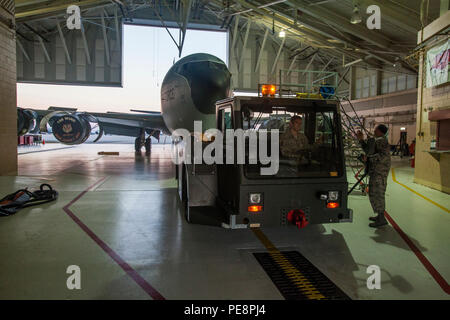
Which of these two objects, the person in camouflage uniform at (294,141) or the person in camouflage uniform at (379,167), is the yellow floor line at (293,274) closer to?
the person in camouflage uniform at (294,141)

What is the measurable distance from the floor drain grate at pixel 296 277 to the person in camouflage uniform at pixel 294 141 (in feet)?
5.06

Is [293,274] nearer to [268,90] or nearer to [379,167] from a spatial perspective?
[268,90]

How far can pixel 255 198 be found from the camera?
4477 millimetres

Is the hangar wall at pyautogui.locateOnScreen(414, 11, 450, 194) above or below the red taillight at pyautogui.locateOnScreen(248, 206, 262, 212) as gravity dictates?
above

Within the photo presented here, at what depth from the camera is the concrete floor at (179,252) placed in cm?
351

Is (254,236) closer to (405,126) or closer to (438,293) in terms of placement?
(438,293)

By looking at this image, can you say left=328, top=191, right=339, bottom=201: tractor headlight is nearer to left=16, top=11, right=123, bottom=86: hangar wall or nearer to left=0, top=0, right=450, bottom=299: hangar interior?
left=0, top=0, right=450, bottom=299: hangar interior

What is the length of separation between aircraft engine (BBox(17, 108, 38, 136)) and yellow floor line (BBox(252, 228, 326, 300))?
1498 centimetres

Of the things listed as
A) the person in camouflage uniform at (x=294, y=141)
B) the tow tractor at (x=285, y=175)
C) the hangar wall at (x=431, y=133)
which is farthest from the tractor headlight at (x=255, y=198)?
the hangar wall at (x=431, y=133)

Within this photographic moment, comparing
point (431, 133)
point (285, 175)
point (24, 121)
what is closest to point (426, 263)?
point (285, 175)

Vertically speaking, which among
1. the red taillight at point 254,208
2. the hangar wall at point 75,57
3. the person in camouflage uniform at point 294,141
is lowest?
the red taillight at point 254,208

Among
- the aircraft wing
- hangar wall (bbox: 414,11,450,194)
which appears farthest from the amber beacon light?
the aircraft wing

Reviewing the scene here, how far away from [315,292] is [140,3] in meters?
30.2

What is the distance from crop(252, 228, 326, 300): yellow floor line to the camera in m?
3.47
